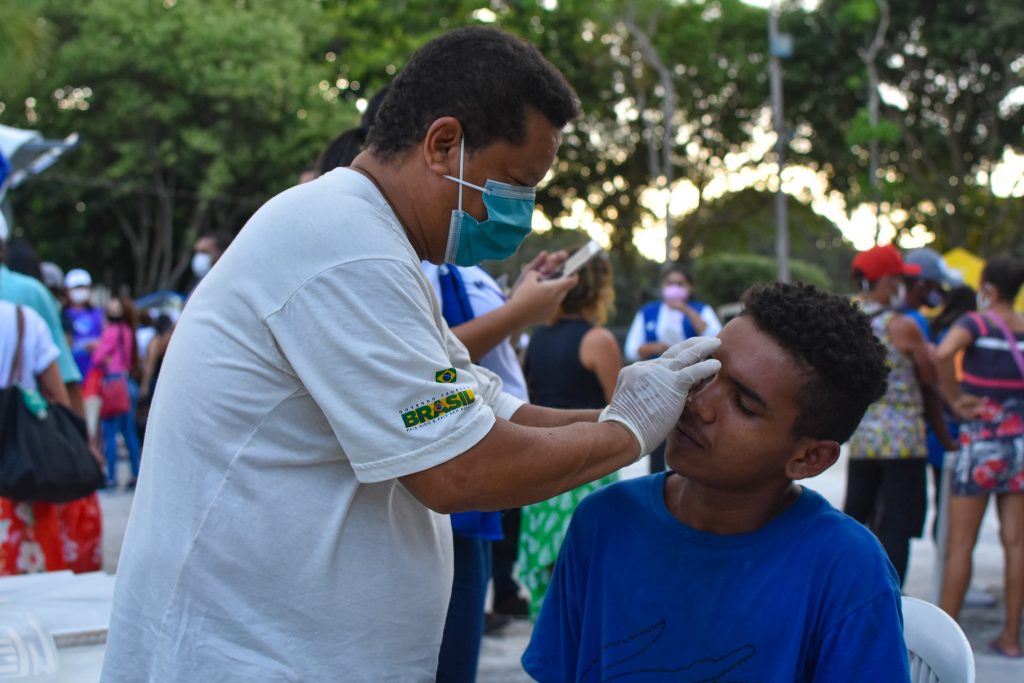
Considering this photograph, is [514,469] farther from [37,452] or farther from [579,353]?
[579,353]

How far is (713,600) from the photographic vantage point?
6.15 ft

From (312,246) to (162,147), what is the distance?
840 inches

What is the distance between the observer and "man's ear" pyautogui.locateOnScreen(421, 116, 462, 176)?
166cm

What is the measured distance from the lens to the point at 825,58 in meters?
22.0

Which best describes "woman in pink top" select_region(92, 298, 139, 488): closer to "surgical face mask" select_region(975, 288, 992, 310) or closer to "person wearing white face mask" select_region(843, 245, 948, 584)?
"person wearing white face mask" select_region(843, 245, 948, 584)

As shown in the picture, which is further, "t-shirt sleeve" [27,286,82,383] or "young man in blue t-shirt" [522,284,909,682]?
"t-shirt sleeve" [27,286,82,383]

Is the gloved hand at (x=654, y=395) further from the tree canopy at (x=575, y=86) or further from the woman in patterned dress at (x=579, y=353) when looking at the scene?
the tree canopy at (x=575, y=86)

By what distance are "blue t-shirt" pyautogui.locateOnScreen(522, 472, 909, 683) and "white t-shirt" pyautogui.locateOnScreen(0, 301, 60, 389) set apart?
278 cm

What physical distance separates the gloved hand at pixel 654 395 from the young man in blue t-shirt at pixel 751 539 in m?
0.11

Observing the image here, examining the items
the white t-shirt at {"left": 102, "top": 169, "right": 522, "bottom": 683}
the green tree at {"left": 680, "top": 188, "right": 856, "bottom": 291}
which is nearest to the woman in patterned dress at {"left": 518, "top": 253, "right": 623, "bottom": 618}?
the white t-shirt at {"left": 102, "top": 169, "right": 522, "bottom": 683}

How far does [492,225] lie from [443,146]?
197 millimetres

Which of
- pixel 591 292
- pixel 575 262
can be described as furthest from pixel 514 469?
pixel 591 292

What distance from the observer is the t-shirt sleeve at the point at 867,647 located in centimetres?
168

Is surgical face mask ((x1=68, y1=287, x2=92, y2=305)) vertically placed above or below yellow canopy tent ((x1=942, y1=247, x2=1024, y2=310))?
above
